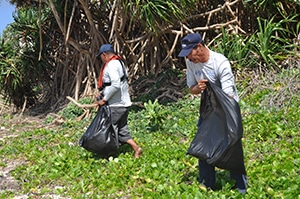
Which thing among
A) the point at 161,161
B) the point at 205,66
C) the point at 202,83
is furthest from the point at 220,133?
the point at 161,161

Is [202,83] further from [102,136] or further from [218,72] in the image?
[102,136]

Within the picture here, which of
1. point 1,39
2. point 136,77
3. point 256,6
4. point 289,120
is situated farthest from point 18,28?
point 289,120

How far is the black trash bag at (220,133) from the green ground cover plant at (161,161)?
280 millimetres

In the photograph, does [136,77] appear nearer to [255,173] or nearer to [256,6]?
[256,6]

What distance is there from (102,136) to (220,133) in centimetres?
161

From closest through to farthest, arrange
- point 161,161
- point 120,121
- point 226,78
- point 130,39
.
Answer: point 226,78 → point 161,161 → point 120,121 → point 130,39

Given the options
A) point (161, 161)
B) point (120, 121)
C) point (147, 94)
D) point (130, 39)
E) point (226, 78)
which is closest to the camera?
point (226, 78)

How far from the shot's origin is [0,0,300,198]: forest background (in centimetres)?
356

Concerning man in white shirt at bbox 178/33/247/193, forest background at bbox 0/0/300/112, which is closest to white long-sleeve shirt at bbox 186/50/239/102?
man in white shirt at bbox 178/33/247/193

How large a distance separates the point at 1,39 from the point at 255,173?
7015 millimetres

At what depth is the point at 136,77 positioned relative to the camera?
8.14 metres

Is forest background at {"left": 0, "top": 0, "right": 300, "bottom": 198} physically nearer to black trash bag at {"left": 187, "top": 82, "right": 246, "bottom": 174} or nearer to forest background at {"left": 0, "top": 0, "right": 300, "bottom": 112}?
forest background at {"left": 0, "top": 0, "right": 300, "bottom": 112}

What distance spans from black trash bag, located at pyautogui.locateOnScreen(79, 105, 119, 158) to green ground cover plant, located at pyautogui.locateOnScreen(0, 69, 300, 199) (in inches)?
6.3

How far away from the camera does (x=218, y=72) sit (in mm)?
2818
